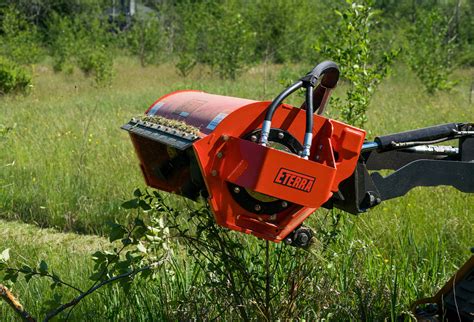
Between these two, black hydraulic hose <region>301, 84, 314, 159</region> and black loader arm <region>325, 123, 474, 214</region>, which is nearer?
black hydraulic hose <region>301, 84, 314, 159</region>

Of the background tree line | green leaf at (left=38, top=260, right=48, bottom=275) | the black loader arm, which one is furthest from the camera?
the background tree line

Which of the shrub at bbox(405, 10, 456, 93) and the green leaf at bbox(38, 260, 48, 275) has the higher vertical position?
the green leaf at bbox(38, 260, 48, 275)

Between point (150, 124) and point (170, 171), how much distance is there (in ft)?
1.15

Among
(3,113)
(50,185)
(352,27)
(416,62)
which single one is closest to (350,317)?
(352,27)

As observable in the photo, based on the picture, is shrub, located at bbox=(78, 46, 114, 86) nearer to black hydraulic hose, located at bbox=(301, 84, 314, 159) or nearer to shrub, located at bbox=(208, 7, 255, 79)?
shrub, located at bbox=(208, 7, 255, 79)

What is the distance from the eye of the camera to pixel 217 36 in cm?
2220

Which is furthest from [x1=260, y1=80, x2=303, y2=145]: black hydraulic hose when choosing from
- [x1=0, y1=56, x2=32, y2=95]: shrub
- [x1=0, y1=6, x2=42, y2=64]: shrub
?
[x1=0, y1=6, x2=42, y2=64]: shrub

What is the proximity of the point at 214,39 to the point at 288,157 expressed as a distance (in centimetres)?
2093

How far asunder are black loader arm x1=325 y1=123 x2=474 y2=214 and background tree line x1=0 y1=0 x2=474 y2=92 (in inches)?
445

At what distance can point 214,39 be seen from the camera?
22.6 metres

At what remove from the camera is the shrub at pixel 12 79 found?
15.9 meters

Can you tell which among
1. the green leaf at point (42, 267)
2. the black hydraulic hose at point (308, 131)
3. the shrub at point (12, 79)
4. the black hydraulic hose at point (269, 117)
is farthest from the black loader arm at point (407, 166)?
the shrub at point (12, 79)

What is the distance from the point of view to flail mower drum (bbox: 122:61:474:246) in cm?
216

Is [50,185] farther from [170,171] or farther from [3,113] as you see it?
[3,113]
